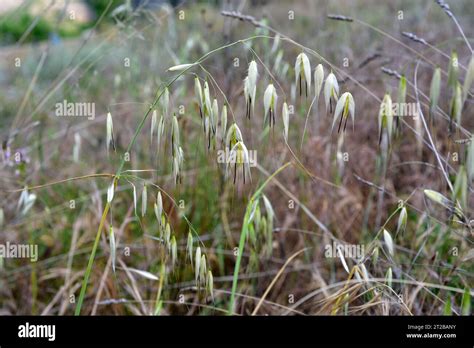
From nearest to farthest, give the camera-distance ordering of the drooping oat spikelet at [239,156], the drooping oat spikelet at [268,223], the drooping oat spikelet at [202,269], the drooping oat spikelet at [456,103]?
the drooping oat spikelet at [456,103] → the drooping oat spikelet at [239,156] → the drooping oat spikelet at [202,269] → the drooping oat spikelet at [268,223]

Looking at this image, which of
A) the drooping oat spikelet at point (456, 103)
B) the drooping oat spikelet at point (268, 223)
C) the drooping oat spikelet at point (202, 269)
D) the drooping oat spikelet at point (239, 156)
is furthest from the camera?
the drooping oat spikelet at point (268, 223)

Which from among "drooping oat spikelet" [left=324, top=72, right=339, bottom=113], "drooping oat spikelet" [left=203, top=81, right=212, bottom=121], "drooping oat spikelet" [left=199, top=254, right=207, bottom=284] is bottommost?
"drooping oat spikelet" [left=199, top=254, right=207, bottom=284]

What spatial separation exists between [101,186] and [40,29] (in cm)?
238

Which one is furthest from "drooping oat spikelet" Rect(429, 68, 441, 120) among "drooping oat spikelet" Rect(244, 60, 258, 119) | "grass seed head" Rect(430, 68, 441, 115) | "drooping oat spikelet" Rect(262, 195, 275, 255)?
"drooping oat spikelet" Rect(262, 195, 275, 255)

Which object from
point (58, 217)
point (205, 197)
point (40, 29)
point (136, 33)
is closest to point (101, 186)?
point (58, 217)

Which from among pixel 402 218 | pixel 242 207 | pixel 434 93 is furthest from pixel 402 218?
pixel 242 207

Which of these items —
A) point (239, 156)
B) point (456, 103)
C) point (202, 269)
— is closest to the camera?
point (456, 103)

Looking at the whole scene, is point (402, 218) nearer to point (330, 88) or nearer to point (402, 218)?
point (402, 218)

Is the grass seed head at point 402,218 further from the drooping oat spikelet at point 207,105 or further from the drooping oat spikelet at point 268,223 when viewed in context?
the drooping oat spikelet at point 207,105

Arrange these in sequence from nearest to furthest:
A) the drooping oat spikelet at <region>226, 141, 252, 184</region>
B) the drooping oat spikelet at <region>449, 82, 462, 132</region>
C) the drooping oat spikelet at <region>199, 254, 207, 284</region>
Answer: the drooping oat spikelet at <region>449, 82, 462, 132</region>
the drooping oat spikelet at <region>226, 141, 252, 184</region>
the drooping oat spikelet at <region>199, 254, 207, 284</region>

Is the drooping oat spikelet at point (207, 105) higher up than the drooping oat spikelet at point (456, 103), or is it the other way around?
the drooping oat spikelet at point (207, 105)

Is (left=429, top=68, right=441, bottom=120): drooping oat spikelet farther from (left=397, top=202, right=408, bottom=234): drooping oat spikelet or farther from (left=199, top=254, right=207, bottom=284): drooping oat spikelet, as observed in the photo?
(left=199, top=254, right=207, bottom=284): drooping oat spikelet

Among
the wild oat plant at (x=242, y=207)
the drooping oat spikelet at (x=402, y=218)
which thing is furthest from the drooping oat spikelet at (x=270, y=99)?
the drooping oat spikelet at (x=402, y=218)

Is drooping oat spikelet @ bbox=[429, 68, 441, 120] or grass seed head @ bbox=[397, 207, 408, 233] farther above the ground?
drooping oat spikelet @ bbox=[429, 68, 441, 120]
